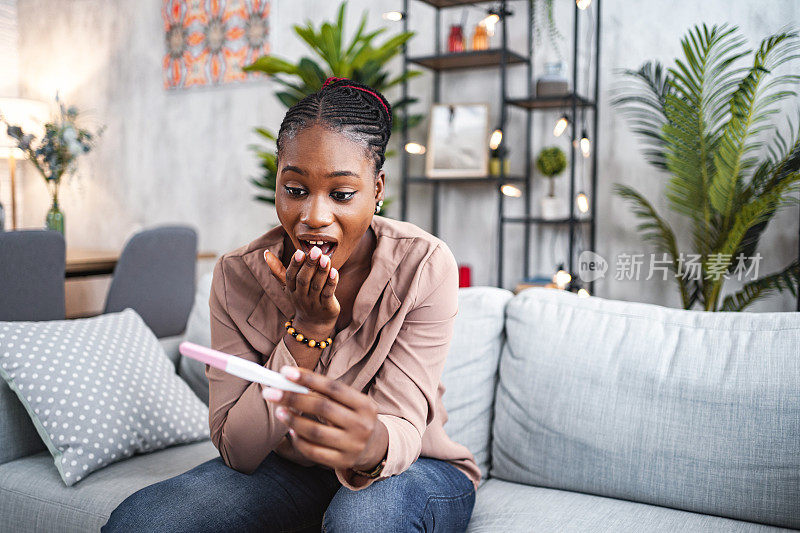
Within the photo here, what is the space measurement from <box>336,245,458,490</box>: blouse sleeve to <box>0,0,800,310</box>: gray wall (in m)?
2.01

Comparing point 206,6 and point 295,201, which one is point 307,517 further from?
point 206,6

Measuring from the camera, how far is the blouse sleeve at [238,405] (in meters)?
1.08

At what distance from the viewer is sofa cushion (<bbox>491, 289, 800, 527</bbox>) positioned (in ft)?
4.20

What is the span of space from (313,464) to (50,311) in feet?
5.35

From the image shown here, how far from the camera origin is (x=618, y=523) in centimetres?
126

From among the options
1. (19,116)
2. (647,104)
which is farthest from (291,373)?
(19,116)

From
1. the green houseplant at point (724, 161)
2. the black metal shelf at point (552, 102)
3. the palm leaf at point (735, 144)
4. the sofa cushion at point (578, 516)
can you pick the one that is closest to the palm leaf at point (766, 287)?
the green houseplant at point (724, 161)

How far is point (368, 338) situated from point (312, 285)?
0.75ft

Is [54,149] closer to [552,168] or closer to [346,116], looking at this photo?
[552,168]

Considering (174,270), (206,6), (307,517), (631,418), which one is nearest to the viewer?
(307,517)

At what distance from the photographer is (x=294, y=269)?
927 mm

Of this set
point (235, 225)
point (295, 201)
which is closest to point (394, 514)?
point (295, 201)

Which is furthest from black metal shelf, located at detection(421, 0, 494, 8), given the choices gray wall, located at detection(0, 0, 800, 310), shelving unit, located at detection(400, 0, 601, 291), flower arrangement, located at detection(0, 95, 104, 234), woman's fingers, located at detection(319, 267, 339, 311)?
woman's fingers, located at detection(319, 267, 339, 311)

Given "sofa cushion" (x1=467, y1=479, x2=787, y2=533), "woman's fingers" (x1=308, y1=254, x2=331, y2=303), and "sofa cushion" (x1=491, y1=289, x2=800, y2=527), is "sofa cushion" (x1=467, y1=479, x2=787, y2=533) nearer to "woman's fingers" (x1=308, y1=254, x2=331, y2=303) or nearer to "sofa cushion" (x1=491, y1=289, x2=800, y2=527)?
"sofa cushion" (x1=491, y1=289, x2=800, y2=527)
